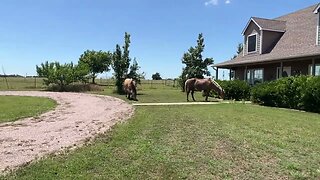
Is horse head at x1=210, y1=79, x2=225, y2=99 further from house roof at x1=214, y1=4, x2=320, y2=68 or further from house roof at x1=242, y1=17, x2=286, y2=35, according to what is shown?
house roof at x1=242, y1=17, x2=286, y2=35

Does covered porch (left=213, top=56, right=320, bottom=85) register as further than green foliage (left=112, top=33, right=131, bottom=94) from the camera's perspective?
No

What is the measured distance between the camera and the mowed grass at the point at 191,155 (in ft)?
18.1

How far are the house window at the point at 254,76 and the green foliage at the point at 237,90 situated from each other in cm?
378

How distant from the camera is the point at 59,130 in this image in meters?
9.83

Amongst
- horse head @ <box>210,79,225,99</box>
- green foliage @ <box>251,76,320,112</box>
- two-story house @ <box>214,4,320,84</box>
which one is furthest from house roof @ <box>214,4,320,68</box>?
horse head @ <box>210,79,225,99</box>

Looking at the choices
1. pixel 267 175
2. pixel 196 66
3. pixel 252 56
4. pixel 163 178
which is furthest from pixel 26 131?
pixel 196 66

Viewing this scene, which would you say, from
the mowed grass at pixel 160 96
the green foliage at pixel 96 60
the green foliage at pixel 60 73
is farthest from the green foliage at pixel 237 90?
the green foliage at pixel 96 60

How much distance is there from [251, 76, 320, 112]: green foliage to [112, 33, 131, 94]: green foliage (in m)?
13.2

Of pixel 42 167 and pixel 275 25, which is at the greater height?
pixel 275 25

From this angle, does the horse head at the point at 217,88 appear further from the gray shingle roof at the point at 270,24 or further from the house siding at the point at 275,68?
the gray shingle roof at the point at 270,24

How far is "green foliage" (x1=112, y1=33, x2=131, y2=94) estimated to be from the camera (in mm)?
30234

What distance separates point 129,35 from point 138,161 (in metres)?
24.9

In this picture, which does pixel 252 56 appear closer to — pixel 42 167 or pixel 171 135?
pixel 171 135

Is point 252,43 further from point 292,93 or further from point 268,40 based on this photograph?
point 292,93
